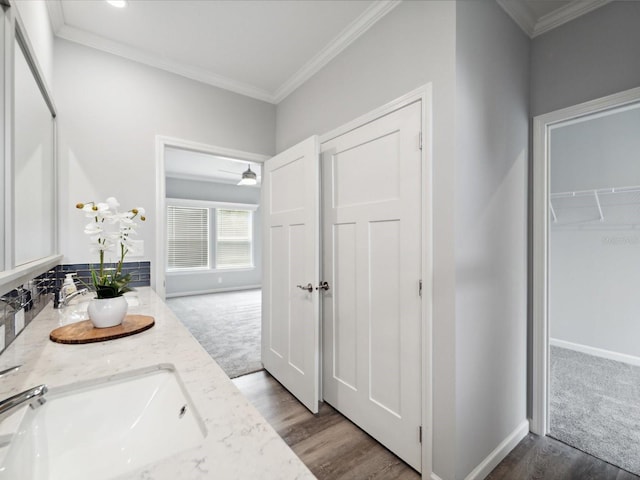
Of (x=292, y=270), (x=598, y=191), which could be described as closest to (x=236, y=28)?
(x=292, y=270)

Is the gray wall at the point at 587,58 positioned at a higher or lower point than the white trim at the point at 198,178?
lower

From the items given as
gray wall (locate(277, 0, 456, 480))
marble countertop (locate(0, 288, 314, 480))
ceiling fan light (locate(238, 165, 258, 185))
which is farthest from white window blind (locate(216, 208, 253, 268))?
gray wall (locate(277, 0, 456, 480))

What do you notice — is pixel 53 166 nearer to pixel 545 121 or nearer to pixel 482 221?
pixel 482 221

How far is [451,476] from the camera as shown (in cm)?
145

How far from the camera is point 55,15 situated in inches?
71.3

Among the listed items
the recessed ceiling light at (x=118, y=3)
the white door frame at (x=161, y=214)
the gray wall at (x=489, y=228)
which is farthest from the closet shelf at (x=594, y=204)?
the recessed ceiling light at (x=118, y=3)

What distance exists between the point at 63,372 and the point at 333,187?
5.64 feet

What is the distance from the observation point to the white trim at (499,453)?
5.13 ft

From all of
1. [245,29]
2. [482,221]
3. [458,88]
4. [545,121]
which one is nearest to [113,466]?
[482,221]

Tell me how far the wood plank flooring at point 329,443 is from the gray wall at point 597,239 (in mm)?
2059

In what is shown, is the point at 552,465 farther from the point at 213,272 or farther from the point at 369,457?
the point at 213,272

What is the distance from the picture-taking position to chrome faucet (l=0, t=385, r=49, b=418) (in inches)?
23.3

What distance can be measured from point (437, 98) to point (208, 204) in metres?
6.07

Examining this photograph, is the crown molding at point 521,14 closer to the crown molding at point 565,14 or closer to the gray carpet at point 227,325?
the crown molding at point 565,14
